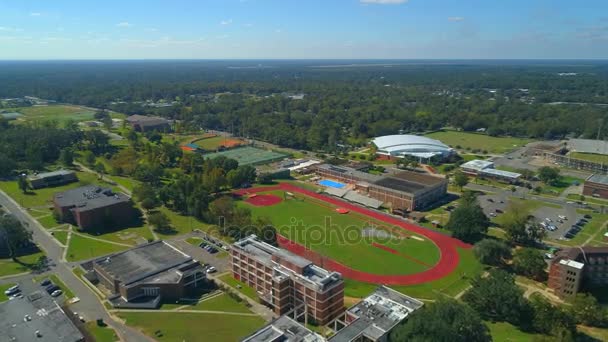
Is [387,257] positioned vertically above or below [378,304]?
below

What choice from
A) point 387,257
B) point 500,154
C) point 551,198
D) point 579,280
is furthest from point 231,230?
point 500,154

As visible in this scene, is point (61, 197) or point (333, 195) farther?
point (333, 195)

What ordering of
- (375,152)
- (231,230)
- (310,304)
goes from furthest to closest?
(375,152) < (231,230) < (310,304)

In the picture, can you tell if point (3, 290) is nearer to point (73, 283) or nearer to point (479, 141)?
point (73, 283)

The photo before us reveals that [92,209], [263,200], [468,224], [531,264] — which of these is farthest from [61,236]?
[531,264]

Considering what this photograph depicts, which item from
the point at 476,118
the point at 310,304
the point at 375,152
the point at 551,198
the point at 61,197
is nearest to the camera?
the point at 310,304

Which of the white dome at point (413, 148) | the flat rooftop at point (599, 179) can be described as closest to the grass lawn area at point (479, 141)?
the white dome at point (413, 148)

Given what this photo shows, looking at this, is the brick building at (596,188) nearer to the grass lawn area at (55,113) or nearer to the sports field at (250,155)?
the sports field at (250,155)

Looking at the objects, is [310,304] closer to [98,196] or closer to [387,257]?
[387,257]
